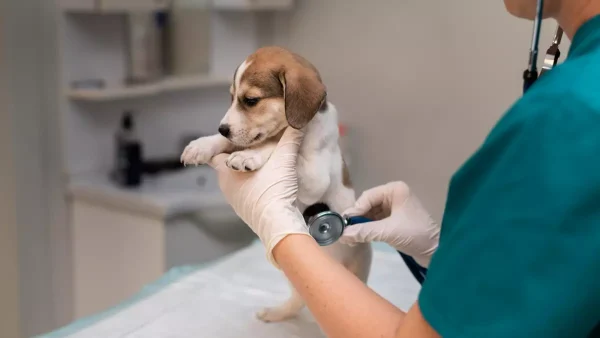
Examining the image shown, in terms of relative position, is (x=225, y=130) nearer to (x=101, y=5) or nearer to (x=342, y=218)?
(x=342, y=218)

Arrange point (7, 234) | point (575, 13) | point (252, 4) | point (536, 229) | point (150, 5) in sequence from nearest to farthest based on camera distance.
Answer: point (536, 229), point (575, 13), point (7, 234), point (150, 5), point (252, 4)

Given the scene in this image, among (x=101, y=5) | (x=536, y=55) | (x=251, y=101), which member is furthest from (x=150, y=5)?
(x=536, y=55)

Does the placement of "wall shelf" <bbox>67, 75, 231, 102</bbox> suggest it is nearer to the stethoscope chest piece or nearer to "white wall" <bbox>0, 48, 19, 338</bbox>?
"white wall" <bbox>0, 48, 19, 338</bbox>

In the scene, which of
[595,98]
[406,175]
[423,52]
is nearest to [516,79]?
[423,52]

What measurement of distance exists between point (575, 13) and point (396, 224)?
442 mm

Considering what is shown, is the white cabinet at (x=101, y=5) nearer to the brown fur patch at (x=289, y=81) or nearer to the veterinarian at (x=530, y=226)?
the brown fur patch at (x=289, y=81)

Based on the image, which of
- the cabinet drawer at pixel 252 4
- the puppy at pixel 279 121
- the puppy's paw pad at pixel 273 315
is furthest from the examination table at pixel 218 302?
the cabinet drawer at pixel 252 4

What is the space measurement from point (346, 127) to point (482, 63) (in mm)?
548

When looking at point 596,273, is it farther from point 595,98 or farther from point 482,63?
point 482,63

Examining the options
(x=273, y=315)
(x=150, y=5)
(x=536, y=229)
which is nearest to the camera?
(x=536, y=229)

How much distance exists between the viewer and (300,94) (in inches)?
38.4

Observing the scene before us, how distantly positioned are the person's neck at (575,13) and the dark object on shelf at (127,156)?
5.24 ft

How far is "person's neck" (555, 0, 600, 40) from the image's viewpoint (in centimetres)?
68

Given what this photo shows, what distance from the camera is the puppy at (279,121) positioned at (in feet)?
3.21
